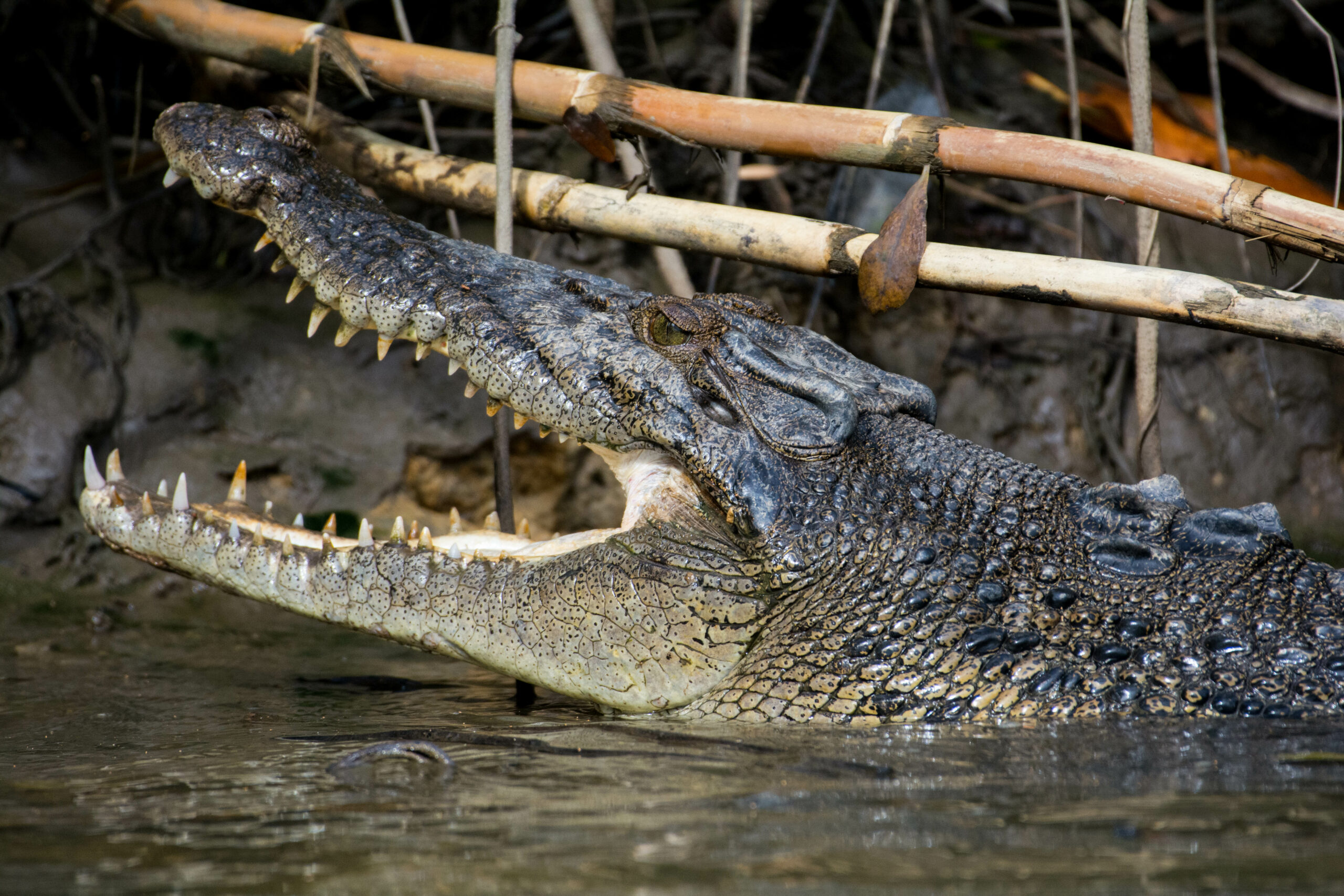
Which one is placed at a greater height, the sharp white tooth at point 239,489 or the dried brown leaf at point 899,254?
the dried brown leaf at point 899,254

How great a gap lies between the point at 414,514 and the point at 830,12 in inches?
106

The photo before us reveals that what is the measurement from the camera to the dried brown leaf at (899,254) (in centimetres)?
281

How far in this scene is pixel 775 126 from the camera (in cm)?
300

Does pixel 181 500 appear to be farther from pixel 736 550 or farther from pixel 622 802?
pixel 622 802

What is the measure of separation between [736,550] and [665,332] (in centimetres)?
62

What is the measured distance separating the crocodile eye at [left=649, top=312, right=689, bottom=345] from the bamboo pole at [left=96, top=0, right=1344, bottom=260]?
23.6 inches

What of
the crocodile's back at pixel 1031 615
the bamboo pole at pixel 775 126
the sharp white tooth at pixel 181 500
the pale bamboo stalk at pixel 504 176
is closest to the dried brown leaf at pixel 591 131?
the bamboo pole at pixel 775 126

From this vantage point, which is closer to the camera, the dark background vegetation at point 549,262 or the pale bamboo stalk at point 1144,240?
the pale bamboo stalk at point 1144,240

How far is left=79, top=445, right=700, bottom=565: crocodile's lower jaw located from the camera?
2.67m

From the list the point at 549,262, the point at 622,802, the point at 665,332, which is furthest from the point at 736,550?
the point at 549,262

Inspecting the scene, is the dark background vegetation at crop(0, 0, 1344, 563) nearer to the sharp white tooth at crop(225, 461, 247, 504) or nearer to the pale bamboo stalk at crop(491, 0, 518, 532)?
the pale bamboo stalk at crop(491, 0, 518, 532)

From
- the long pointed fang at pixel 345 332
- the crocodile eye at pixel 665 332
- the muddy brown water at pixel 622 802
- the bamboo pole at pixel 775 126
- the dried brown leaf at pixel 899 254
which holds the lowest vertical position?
the muddy brown water at pixel 622 802

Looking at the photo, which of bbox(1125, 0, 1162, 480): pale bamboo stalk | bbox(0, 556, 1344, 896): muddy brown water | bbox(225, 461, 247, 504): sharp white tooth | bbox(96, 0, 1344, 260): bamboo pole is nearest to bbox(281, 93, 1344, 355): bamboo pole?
bbox(96, 0, 1344, 260): bamboo pole

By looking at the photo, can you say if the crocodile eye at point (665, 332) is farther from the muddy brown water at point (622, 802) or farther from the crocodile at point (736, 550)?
the muddy brown water at point (622, 802)
